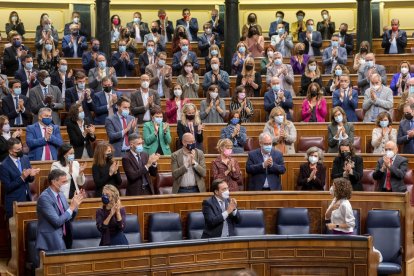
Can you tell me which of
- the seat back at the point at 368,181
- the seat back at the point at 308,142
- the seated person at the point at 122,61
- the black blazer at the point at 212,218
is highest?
the seated person at the point at 122,61

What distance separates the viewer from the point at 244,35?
56.1ft

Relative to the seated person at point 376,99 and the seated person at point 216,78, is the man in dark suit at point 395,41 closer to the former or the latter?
the seated person at point 376,99

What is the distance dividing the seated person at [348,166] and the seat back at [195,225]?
64.6 inches

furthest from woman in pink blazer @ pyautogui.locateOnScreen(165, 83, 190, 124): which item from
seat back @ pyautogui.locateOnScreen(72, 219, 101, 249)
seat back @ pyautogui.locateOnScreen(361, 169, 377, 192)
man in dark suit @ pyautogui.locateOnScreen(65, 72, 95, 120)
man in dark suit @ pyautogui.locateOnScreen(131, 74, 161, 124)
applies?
seat back @ pyautogui.locateOnScreen(72, 219, 101, 249)

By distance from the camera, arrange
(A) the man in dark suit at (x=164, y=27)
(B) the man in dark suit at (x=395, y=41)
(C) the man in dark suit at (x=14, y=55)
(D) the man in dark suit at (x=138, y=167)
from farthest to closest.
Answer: (A) the man in dark suit at (x=164, y=27) < (B) the man in dark suit at (x=395, y=41) < (C) the man in dark suit at (x=14, y=55) < (D) the man in dark suit at (x=138, y=167)

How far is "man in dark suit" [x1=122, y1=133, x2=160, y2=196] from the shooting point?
38.7 feet

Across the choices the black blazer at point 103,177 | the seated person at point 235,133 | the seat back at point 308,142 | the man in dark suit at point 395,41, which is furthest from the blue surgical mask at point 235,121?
the man in dark suit at point 395,41

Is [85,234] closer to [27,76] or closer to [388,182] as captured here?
[388,182]

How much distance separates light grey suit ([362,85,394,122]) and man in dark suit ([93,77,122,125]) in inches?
120

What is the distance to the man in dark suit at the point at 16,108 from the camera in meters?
13.7

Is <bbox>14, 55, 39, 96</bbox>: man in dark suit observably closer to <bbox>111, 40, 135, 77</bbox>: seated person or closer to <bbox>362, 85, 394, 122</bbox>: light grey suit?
<bbox>111, 40, 135, 77</bbox>: seated person

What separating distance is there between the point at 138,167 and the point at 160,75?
139 inches

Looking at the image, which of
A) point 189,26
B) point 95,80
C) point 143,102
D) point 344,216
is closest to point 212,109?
point 143,102

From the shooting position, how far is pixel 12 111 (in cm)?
1370
